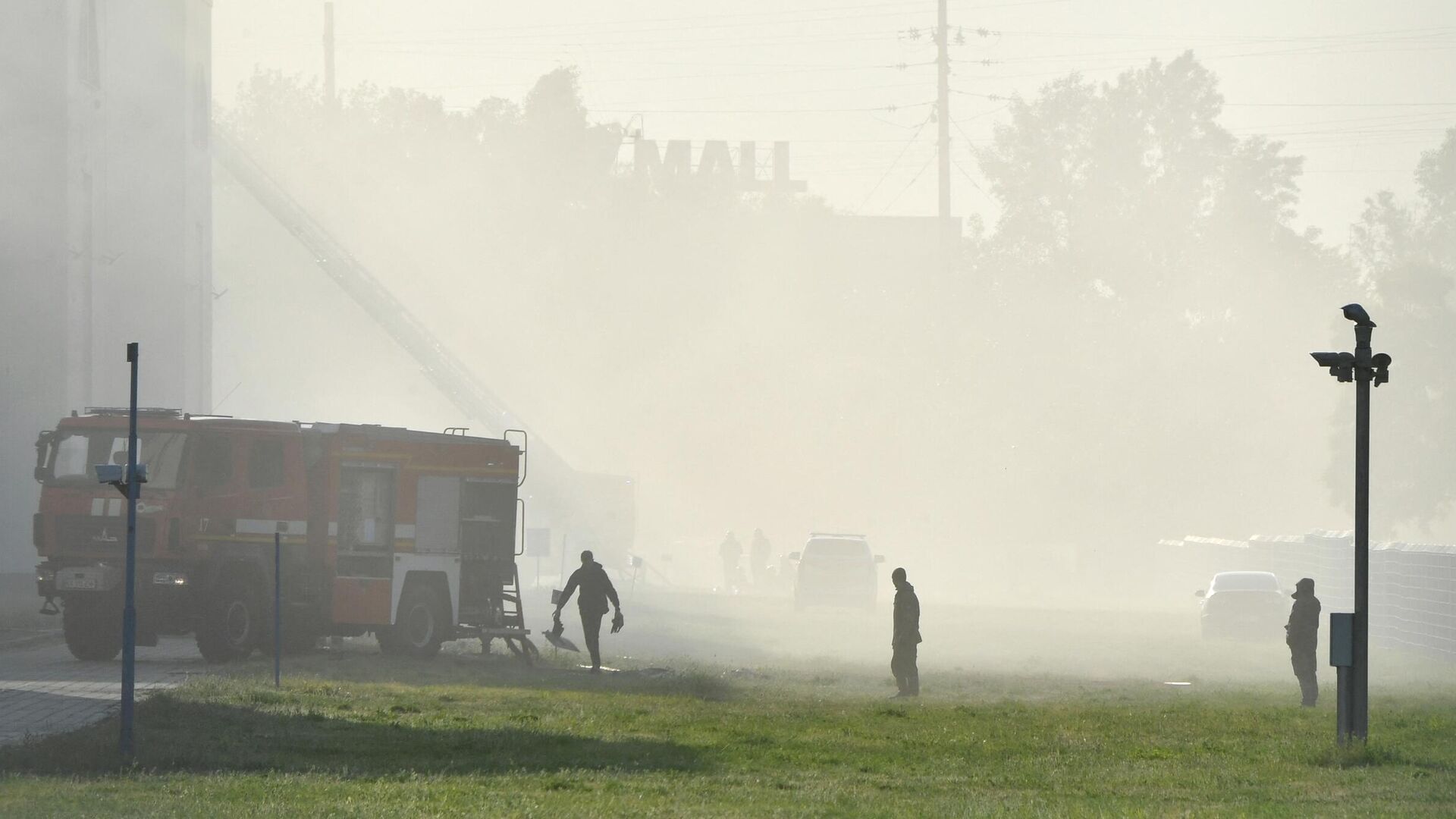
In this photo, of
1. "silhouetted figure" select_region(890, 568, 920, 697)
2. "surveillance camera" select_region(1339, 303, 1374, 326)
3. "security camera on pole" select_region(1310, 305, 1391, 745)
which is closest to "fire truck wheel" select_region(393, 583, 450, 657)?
"silhouetted figure" select_region(890, 568, 920, 697)

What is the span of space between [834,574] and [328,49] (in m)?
69.2

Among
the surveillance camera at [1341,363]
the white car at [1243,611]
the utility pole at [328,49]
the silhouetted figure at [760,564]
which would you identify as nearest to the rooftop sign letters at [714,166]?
the utility pole at [328,49]

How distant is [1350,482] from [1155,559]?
8.32 m

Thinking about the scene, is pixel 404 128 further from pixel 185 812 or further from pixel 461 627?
pixel 185 812

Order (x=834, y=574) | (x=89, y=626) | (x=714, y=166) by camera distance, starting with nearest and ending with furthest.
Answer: (x=89, y=626) → (x=834, y=574) → (x=714, y=166)

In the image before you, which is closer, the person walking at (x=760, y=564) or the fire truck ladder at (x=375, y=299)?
the person walking at (x=760, y=564)

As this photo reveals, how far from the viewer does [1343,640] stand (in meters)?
17.6

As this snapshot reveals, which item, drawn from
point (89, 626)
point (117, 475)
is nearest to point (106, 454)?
point (89, 626)

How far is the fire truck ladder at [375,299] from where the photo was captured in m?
70.3

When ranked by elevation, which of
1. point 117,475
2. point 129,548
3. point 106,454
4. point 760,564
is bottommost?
point 760,564

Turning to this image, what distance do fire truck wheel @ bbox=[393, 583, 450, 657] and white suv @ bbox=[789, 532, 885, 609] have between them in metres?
18.9

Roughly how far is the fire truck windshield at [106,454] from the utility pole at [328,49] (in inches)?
3202

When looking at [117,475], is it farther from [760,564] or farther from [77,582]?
[760,564]

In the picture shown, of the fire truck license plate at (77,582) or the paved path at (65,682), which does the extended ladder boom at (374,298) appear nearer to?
the paved path at (65,682)
